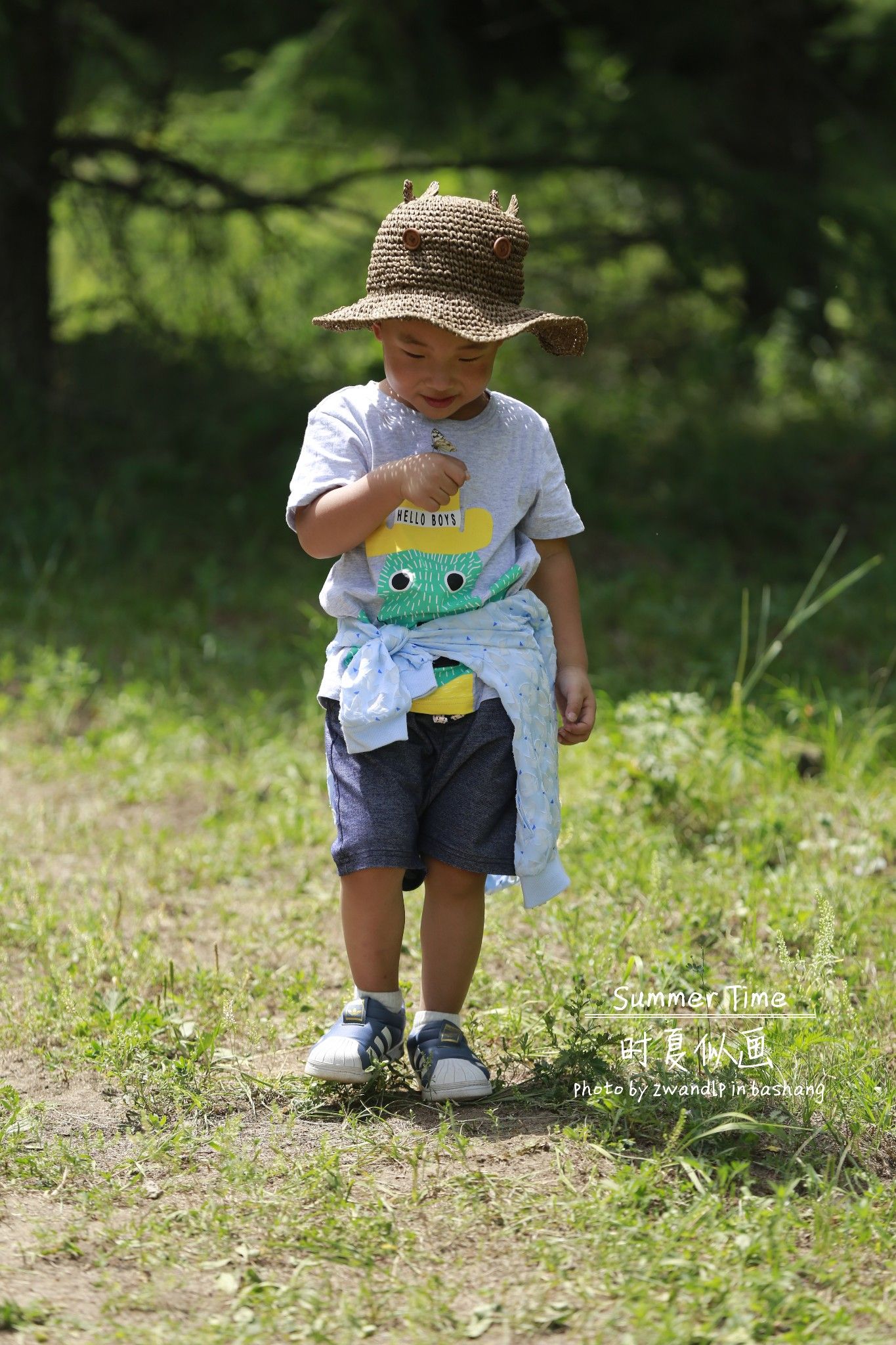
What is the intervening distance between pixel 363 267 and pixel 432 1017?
5374 millimetres

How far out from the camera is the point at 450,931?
2521 millimetres

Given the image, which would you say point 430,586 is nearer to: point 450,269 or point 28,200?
point 450,269

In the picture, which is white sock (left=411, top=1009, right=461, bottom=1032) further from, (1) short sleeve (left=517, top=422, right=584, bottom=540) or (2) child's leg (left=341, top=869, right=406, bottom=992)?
(1) short sleeve (left=517, top=422, right=584, bottom=540)

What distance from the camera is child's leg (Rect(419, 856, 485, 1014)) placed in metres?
2.51

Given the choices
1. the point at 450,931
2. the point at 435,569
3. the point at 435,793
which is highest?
the point at 435,569

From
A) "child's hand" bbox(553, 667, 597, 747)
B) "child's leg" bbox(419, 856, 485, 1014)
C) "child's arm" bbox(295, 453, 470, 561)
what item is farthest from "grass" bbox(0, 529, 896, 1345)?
"child's arm" bbox(295, 453, 470, 561)

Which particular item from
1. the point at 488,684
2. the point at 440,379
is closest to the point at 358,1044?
the point at 488,684

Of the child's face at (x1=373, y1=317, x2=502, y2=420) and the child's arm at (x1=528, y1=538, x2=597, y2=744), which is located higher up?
the child's face at (x1=373, y1=317, x2=502, y2=420)

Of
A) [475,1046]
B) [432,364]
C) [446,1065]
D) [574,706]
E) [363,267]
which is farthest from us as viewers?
[363,267]

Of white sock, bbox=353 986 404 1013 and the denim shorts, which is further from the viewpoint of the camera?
white sock, bbox=353 986 404 1013

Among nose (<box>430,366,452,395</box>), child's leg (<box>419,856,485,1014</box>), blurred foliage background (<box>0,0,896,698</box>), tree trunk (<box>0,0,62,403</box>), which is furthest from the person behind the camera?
tree trunk (<box>0,0,62,403</box>)

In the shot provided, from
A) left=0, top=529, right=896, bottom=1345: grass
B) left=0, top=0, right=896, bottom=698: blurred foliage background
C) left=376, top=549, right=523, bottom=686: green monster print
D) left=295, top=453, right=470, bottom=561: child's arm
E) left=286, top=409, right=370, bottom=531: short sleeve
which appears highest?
left=0, top=0, right=896, bottom=698: blurred foliage background

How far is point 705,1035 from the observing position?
2.69m

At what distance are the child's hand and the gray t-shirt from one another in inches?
7.6
